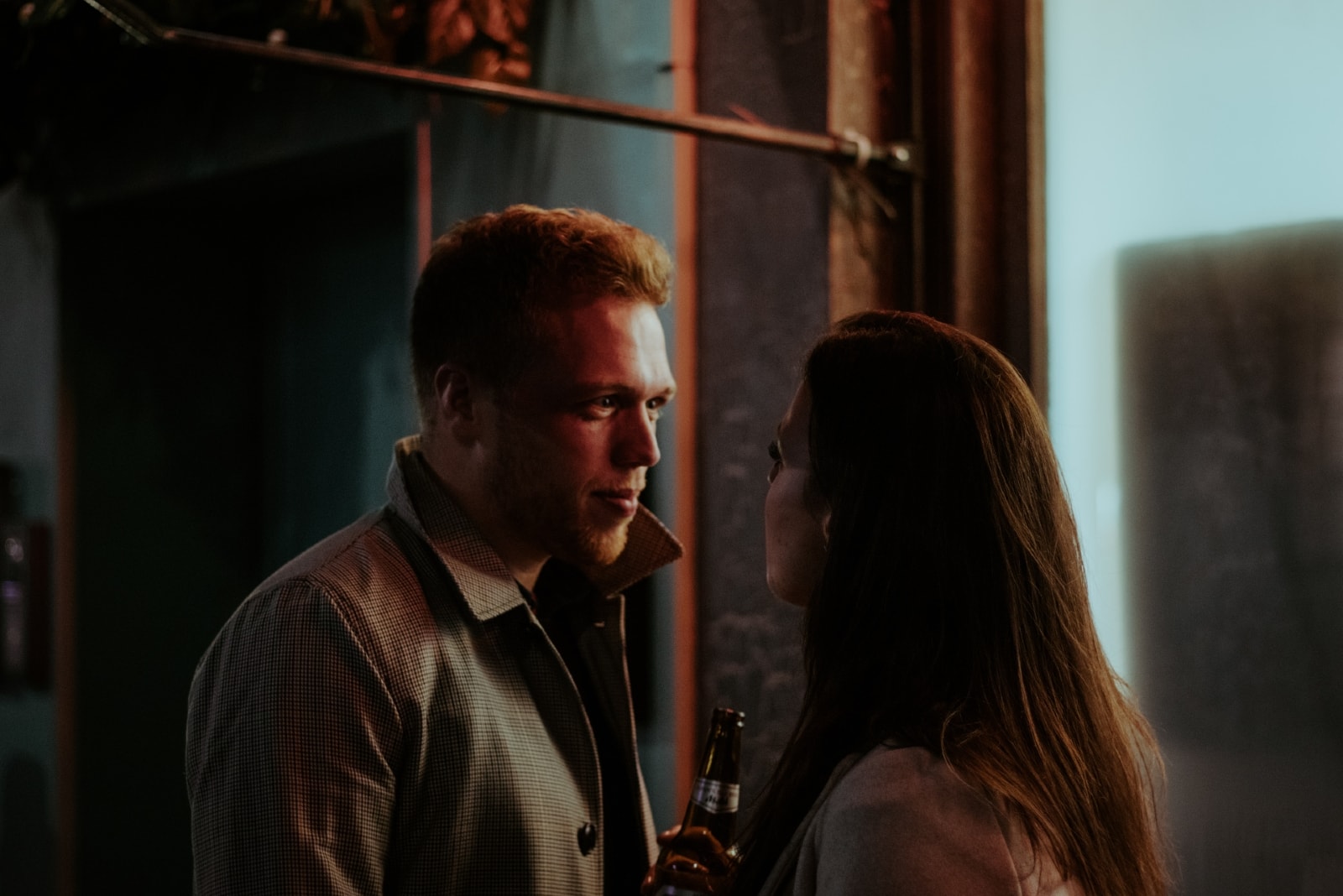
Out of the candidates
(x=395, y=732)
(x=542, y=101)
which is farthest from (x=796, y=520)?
(x=542, y=101)

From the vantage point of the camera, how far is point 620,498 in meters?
2.27

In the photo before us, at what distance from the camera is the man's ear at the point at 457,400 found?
2.26 metres

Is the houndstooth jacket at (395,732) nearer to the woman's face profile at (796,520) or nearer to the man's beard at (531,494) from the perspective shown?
the man's beard at (531,494)

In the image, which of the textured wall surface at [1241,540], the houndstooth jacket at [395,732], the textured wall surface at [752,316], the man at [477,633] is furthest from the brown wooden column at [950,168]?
the houndstooth jacket at [395,732]

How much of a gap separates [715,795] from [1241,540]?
1.25 m

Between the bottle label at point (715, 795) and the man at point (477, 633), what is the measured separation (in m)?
0.36

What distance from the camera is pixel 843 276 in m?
2.91

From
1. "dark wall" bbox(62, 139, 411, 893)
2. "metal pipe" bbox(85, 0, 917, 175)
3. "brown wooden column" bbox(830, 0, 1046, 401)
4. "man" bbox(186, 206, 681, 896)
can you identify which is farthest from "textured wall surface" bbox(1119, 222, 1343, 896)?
"dark wall" bbox(62, 139, 411, 893)

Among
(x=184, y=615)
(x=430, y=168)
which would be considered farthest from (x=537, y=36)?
(x=184, y=615)

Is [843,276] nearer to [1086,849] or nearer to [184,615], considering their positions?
[1086,849]

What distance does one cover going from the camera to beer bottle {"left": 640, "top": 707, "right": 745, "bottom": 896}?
171cm

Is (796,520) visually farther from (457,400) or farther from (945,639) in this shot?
(457,400)

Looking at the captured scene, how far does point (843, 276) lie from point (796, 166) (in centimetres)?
27

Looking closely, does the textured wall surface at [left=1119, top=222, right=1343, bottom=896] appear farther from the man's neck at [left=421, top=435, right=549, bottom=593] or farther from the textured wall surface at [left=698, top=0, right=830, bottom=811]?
the man's neck at [left=421, top=435, right=549, bottom=593]
